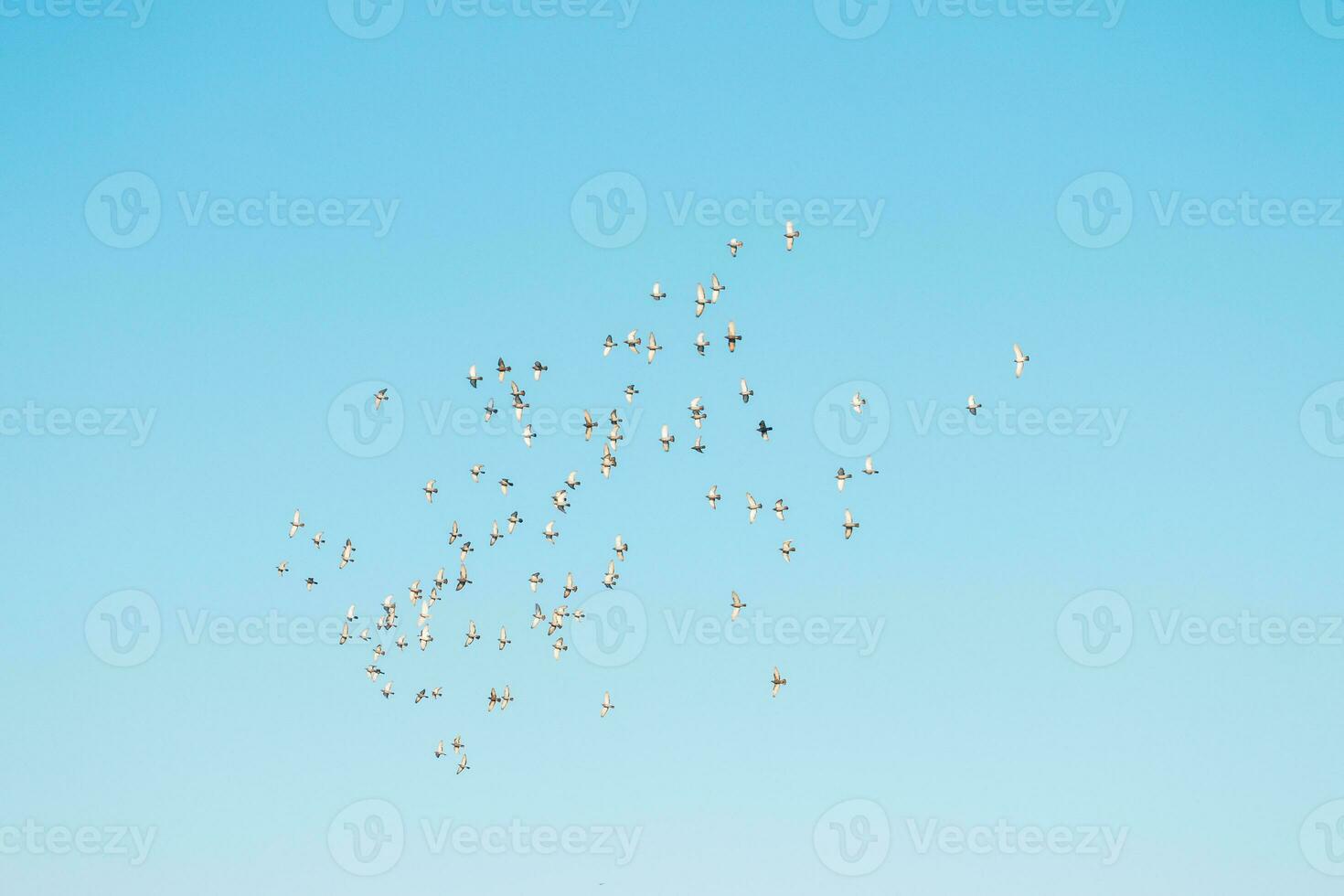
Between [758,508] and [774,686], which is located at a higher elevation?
[758,508]

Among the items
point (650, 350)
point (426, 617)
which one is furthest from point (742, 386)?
point (426, 617)

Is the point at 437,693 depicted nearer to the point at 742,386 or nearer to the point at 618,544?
the point at 618,544

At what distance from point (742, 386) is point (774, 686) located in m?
15.2

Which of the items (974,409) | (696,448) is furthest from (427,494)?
(974,409)

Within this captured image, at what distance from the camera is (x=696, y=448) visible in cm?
10675

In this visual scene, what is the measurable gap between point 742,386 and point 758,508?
6.31 metres

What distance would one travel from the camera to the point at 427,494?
355 feet

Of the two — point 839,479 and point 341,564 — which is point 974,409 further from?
point 341,564

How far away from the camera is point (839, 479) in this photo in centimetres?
10312

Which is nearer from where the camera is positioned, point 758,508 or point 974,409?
point 974,409

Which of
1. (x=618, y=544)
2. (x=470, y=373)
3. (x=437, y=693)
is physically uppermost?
(x=470, y=373)

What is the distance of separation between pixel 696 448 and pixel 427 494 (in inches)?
536

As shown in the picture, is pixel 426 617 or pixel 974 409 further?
pixel 426 617

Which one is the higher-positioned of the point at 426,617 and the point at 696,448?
the point at 696,448
